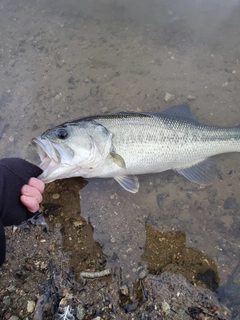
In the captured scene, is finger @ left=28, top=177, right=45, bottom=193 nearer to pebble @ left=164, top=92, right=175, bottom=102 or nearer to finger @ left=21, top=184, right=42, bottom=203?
finger @ left=21, top=184, right=42, bottom=203

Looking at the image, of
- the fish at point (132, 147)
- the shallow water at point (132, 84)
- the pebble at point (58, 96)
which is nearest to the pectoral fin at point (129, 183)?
the fish at point (132, 147)

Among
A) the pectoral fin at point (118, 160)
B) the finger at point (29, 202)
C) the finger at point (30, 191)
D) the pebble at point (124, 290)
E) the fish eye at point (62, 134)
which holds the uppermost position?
the fish eye at point (62, 134)

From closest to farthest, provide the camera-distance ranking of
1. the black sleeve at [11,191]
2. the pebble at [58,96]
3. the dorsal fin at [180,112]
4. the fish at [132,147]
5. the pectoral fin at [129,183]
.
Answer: the black sleeve at [11,191]
the fish at [132,147]
the pectoral fin at [129,183]
the dorsal fin at [180,112]
the pebble at [58,96]

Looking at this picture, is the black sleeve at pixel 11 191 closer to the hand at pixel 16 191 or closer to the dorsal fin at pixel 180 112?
the hand at pixel 16 191

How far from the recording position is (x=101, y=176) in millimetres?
3646

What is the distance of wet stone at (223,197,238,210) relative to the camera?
145 inches

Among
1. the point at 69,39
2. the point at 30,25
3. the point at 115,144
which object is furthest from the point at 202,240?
the point at 30,25

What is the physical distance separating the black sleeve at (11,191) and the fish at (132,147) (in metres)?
0.46

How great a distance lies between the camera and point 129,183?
12.0 feet

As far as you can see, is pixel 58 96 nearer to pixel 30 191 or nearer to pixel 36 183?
pixel 36 183

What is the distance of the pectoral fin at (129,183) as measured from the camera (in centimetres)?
365

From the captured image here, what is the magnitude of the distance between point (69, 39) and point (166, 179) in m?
3.29

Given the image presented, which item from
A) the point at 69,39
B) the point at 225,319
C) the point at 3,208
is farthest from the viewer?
the point at 69,39

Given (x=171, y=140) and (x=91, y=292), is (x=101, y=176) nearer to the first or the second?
(x=171, y=140)
